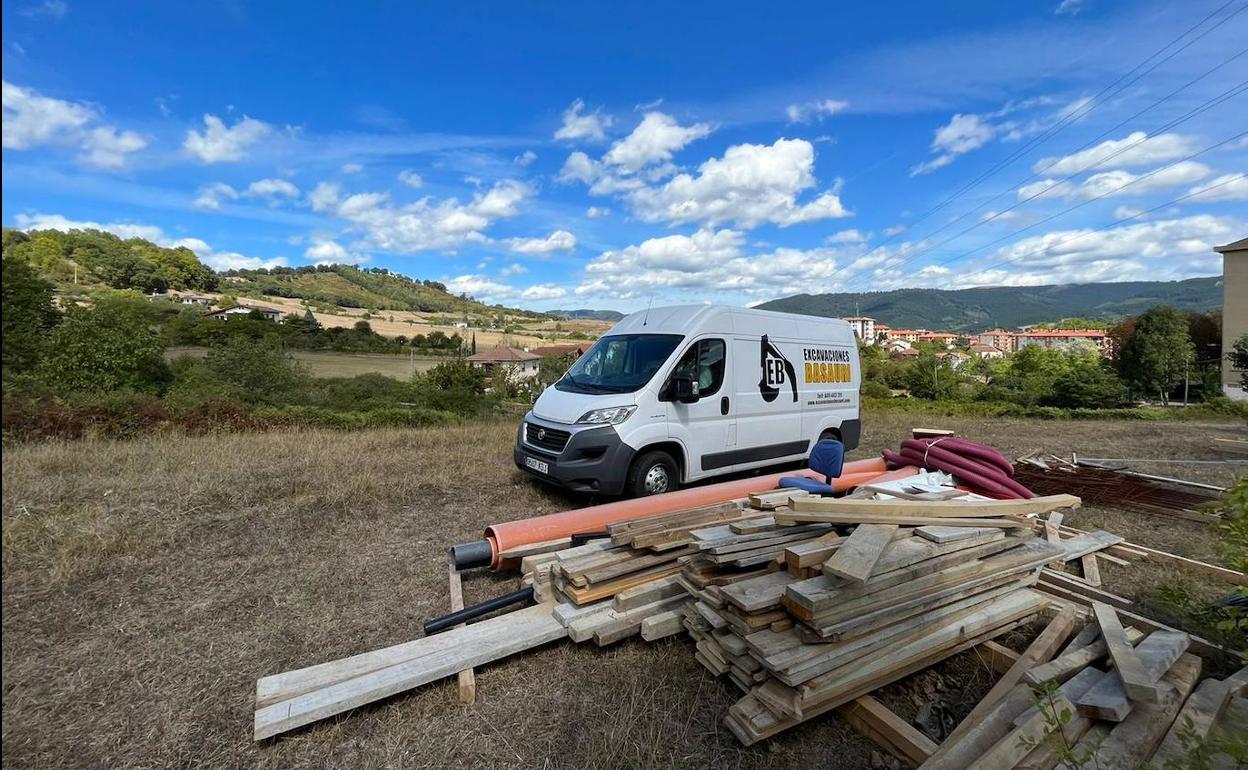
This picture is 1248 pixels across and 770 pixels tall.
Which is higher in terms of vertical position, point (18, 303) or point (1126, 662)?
point (18, 303)

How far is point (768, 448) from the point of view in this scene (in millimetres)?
7465

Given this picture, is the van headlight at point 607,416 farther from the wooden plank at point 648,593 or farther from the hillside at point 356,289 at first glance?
the hillside at point 356,289

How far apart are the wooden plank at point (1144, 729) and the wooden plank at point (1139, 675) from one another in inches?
1.5

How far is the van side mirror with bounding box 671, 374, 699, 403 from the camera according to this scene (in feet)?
20.5

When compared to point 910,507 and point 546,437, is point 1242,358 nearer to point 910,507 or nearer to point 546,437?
point 910,507

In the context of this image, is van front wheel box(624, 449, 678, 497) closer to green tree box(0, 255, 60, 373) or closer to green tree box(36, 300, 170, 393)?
green tree box(0, 255, 60, 373)

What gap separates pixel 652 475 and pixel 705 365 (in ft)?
5.03

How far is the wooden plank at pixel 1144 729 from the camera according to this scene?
2209 millimetres

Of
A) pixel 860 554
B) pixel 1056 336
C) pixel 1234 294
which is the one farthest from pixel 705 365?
pixel 1056 336

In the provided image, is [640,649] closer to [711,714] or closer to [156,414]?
[711,714]

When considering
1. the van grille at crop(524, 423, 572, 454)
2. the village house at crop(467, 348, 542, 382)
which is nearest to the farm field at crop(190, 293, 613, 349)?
the village house at crop(467, 348, 542, 382)

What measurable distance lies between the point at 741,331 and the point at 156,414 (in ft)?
38.4

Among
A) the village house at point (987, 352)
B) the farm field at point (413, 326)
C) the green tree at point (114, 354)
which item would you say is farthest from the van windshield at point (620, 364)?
the village house at point (987, 352)

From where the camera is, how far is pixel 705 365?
669 centimetres
